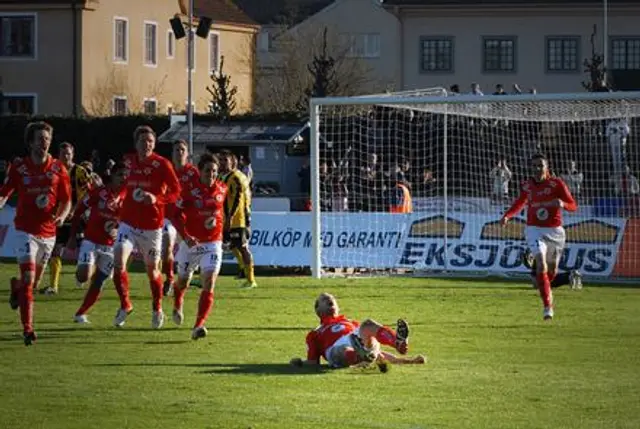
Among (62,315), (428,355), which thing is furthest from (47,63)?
(428,355)

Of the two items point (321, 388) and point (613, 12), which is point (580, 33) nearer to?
point (613, 12)

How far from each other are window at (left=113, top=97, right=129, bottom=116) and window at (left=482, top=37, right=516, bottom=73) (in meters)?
17.8

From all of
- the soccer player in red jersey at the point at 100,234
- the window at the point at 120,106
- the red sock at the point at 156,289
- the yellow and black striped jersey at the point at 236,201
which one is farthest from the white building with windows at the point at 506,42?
the red sock at the point at 156,289

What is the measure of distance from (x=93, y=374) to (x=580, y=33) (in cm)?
6429

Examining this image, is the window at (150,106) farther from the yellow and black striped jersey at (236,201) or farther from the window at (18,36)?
the yellow and black striped jersey at (236,201)

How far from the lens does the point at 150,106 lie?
75625 millimetres

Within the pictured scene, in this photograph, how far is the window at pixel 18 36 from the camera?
70250mm

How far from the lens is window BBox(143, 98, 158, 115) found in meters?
75.3

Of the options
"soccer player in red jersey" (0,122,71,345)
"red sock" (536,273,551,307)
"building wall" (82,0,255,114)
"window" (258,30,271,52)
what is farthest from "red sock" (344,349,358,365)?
"window" (258,30,271,52)

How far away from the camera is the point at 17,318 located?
20.7 m

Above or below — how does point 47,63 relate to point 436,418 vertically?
above

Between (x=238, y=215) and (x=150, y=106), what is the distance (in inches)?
1974

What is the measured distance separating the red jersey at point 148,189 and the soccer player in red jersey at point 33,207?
1.28 m

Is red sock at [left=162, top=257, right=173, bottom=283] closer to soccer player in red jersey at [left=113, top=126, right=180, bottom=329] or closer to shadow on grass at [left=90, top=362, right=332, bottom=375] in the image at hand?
soccer player in red jersey at [left=113, top=126, right=180, bottom=329]
